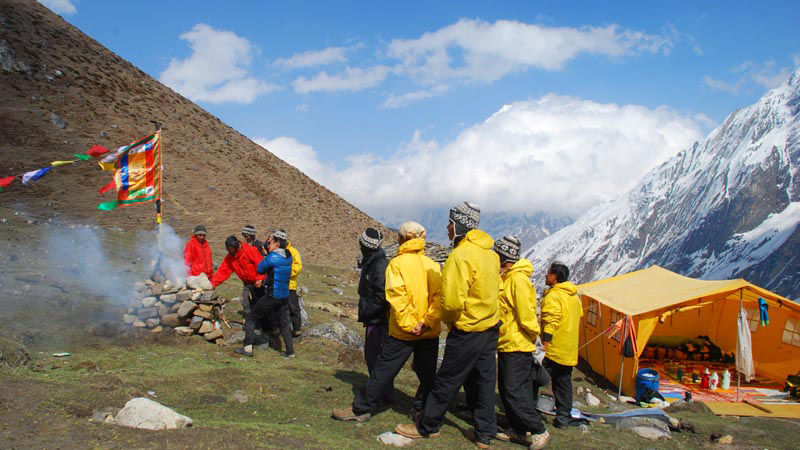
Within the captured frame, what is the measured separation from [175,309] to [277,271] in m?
2.29

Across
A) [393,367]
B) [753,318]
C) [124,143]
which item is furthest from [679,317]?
[124,143]

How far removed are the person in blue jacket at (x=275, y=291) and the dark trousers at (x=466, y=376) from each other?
4.05m

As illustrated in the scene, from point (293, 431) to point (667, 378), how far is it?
12.1 meters

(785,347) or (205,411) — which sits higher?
(785,347)

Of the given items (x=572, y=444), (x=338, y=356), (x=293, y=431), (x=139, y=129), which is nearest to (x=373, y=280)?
(x=293, y=431)

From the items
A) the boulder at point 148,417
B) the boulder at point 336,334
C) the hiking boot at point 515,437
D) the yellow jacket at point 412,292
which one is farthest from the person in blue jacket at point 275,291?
the hiking boot at point 515,437

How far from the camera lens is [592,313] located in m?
15.9

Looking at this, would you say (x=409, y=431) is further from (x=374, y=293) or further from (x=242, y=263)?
(x=242, y=263)

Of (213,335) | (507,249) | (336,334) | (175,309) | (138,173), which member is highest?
(138,173)

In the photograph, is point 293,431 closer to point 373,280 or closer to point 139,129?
point 373,280

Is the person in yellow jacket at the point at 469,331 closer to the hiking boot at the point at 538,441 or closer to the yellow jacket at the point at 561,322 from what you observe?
the hiking boot at the point at 538,441

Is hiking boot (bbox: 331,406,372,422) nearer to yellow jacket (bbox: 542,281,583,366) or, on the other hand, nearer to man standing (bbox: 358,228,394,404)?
man standing (bbox: 358,228,394,404)

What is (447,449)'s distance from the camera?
5797 mm

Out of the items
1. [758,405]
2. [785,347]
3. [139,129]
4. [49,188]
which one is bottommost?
[758,405]
